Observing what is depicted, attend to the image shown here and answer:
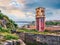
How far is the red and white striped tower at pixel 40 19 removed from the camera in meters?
7.61

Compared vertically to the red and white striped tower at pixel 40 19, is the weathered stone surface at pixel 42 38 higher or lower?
lower

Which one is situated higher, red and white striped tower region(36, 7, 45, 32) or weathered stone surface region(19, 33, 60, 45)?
red and white striped tower region(36, 7, 45, 32)

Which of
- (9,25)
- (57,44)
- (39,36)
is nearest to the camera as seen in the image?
(57,44)

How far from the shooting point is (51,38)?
639cm

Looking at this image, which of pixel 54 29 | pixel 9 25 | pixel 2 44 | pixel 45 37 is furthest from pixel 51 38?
pixel 9 25

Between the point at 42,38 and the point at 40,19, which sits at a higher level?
the point at 40,19

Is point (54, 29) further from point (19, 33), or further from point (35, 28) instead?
point (19, 33)

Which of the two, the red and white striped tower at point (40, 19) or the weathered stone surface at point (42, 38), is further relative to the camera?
the red and white striped tower at point (40, 19)

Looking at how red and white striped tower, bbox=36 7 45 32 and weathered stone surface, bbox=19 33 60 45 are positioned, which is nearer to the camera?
weathered stone surface, bbox=19 33 60 45

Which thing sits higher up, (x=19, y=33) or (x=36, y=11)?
(x=36, y=11)

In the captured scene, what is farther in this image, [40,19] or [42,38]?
[40,19]

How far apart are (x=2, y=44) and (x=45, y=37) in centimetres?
185

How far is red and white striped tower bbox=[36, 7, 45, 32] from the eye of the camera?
7.61 meters

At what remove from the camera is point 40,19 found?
7.71 metres
